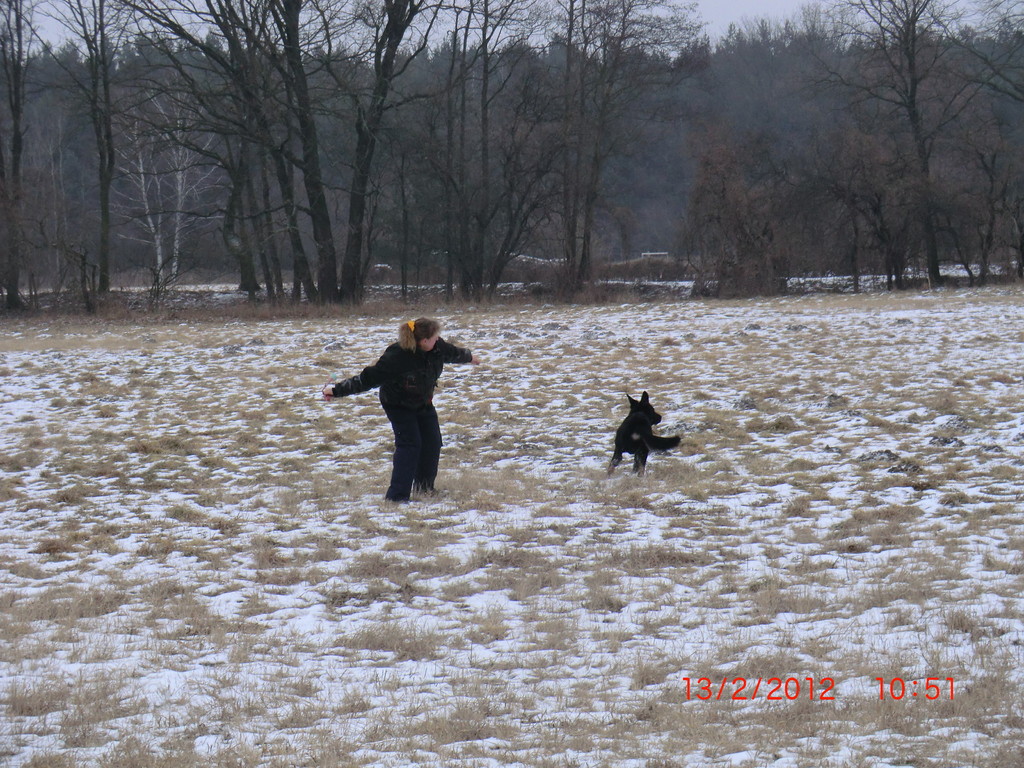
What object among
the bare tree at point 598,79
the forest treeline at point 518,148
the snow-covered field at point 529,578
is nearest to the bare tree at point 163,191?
the forest treeline at point 518,148

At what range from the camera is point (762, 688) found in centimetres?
443

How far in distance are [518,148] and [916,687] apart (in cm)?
3133

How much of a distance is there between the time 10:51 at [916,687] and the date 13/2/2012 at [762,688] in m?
0.22

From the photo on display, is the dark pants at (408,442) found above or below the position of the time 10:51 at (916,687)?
above

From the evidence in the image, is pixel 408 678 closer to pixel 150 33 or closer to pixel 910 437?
pixel 910 437

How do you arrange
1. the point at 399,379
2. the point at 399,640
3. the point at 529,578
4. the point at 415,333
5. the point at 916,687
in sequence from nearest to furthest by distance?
the point at 916,687 → the point at 399,640 → the point at 529,578 → the point at 415,333 → the point at 399,379

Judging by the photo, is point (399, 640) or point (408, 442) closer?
point (399, 640)

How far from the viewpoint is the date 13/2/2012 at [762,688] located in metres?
4.32

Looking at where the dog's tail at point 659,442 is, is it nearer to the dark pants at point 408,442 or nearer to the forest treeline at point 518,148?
the dark pants at point 408,442

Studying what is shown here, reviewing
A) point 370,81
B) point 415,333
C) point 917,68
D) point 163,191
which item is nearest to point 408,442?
point 415,333

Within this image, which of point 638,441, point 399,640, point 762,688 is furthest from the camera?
point 638,441

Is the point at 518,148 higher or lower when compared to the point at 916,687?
higher

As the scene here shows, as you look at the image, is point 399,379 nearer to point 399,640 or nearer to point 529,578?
point 529,578

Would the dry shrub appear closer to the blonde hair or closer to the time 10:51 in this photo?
the time 10:51
